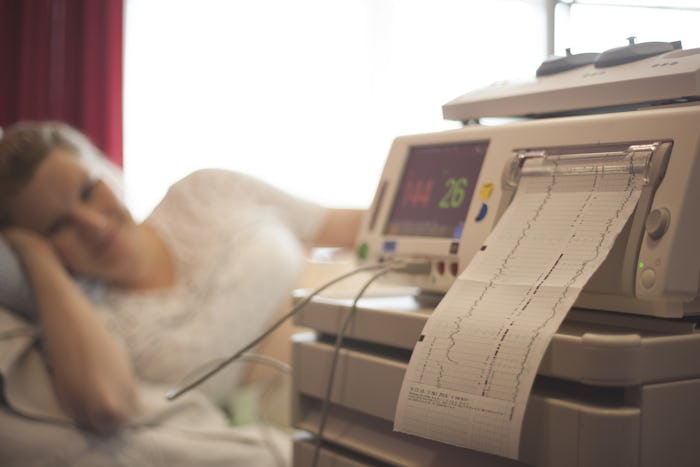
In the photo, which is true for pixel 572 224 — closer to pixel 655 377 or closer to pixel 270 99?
pixel 655 377

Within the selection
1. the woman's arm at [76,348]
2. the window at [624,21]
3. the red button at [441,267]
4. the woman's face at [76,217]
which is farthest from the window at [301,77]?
the red button at [441,267]

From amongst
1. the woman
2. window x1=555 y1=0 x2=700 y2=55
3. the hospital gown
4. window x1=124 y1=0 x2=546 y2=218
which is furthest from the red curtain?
window x1=555 y1=0 x2=700 y2=55

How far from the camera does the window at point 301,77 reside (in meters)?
2.40

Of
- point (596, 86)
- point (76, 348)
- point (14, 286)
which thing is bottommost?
point (76, 348)

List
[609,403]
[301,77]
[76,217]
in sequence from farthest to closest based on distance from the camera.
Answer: [301,77]
[76,217]
[609,403]

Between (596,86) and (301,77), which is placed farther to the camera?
(301,77)

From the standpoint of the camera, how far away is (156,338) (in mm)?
1447

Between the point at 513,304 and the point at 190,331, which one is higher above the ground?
the point at 513,304

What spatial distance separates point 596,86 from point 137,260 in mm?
1108

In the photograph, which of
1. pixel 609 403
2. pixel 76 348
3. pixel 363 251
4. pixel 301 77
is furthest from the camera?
pixel 301 77

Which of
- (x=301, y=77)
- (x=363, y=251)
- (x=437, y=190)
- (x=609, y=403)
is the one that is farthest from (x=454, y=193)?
(x=301, y=77)

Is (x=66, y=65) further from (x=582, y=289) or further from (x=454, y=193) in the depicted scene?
(x=582, y=289)

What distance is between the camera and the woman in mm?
1381

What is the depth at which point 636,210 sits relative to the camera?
0.60m
